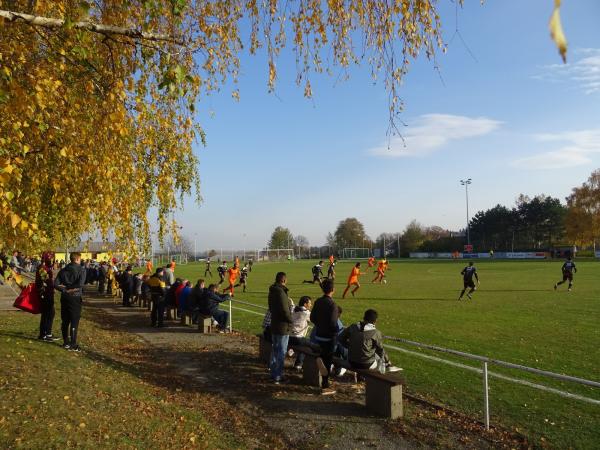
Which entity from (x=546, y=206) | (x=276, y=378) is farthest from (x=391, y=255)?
(x=276, y=378)

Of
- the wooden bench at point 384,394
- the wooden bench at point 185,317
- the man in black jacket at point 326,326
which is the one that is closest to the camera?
the wooden bench at point 384,394

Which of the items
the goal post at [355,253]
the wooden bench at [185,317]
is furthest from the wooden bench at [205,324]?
the goal post at [355,253]

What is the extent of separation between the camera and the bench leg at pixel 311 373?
25.0 feet

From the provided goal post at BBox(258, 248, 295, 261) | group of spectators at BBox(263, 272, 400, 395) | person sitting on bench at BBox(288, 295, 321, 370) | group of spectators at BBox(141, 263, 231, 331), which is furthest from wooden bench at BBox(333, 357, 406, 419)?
goal post at BBox(258, 248, 295, 261)

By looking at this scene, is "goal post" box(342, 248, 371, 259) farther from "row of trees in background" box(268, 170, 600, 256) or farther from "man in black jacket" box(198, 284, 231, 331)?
"man in black jacket" box(198, 284, 231, 331)

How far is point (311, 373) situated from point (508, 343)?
572cm

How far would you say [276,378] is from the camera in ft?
26.1

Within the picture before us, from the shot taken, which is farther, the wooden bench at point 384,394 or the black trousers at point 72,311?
the black trousers at point 72,311

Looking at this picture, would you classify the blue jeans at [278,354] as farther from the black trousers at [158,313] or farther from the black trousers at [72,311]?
the black trousers at [158,313]

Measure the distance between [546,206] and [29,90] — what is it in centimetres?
10214

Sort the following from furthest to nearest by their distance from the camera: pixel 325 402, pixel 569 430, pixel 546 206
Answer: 1. pixel 546 206
2. pixel 325 402
3. pixel 569 430

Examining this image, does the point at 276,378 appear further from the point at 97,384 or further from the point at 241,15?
the point at 241,15

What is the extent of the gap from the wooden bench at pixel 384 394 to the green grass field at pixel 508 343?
114 cm

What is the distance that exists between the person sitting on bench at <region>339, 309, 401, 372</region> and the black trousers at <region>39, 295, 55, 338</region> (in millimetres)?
6571
